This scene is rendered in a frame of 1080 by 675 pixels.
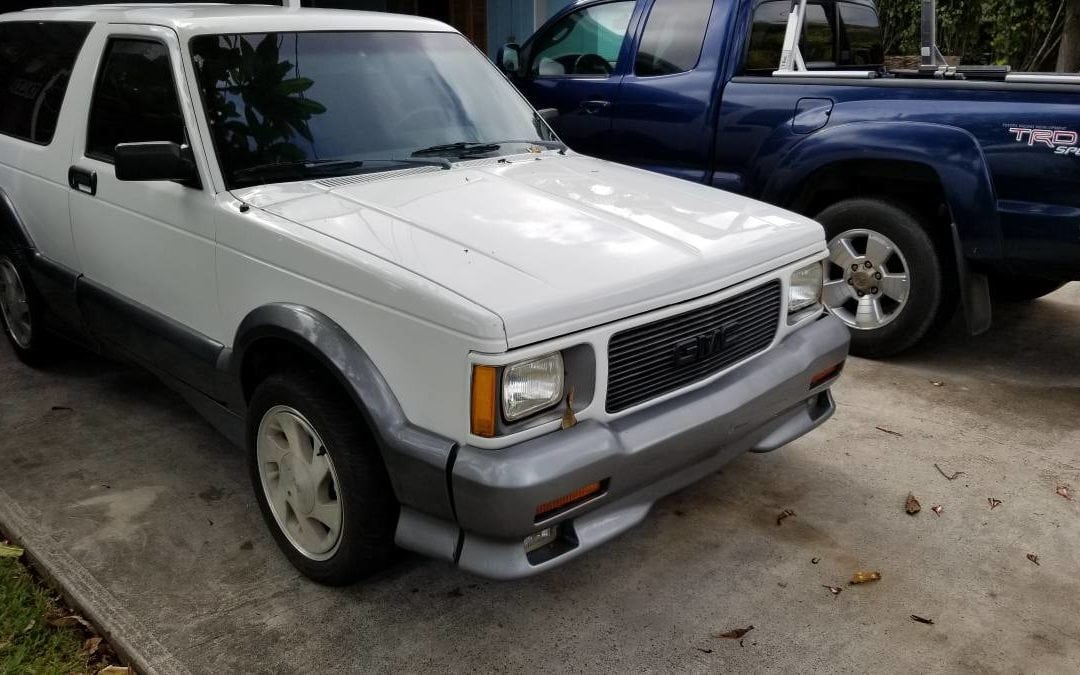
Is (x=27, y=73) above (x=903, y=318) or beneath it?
above

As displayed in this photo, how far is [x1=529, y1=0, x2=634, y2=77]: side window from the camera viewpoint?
20.4 ft

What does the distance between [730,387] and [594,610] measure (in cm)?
85

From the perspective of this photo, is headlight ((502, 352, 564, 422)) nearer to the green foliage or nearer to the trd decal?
the trd decal

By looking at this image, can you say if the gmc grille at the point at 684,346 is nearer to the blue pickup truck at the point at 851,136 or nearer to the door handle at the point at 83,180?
the blue pickup truck at the point at 851,136

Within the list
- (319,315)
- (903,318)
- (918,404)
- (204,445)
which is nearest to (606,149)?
(903,318)

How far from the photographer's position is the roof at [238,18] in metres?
3.64

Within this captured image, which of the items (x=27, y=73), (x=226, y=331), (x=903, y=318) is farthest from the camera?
(x=903, y=318)

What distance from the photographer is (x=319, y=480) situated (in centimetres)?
303

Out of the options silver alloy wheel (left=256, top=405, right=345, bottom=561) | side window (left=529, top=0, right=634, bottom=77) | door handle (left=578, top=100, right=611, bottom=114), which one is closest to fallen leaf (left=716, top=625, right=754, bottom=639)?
silver alloy wheel (left=256, top=405, right=345, bottom=561)

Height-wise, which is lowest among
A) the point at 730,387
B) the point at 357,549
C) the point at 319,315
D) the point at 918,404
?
the point at 918,404

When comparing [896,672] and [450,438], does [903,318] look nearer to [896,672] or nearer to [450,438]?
[896,672]

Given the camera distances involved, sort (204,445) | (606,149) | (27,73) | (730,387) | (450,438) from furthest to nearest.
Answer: (606,149) → (27,73) → (204,445) → (730,387) → (450,438)

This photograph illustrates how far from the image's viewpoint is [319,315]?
2900 millimetres

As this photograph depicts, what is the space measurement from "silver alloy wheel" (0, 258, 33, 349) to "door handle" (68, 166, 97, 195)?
96 cm
